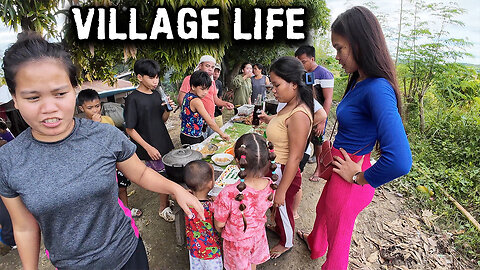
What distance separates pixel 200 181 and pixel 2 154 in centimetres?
123

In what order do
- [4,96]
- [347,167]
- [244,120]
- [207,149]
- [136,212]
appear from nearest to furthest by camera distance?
[347,167] < [207,149] < [136,212] < [244,120] < [4,96]

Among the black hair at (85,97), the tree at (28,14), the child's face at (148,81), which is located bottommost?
the black hair at (85,97)

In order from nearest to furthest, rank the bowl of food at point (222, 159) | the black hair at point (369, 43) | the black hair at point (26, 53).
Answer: the black hair at point (26, 53), the black hair at point (369, 43), the bowl of food at point (222, 159)

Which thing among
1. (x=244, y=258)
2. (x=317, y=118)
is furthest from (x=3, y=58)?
(x=317, y=118)

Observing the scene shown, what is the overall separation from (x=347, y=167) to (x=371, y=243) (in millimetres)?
1983

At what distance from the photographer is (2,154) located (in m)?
1.06

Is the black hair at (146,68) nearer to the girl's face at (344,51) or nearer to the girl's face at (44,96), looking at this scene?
the girl's face at (44,96)

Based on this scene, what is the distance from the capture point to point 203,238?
2150 millimetres

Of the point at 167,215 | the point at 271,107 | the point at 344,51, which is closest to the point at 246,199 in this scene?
the point at 344,51

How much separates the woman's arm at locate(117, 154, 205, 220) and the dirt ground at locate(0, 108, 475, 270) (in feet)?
5.63

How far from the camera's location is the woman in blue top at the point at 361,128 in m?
1.37

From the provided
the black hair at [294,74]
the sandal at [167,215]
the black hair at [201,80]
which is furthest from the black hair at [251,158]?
the sandal at [167,215]

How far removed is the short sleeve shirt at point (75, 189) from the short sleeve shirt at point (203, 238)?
2.63 feet

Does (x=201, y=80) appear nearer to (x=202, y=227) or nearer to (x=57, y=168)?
(x=202, y=227)
